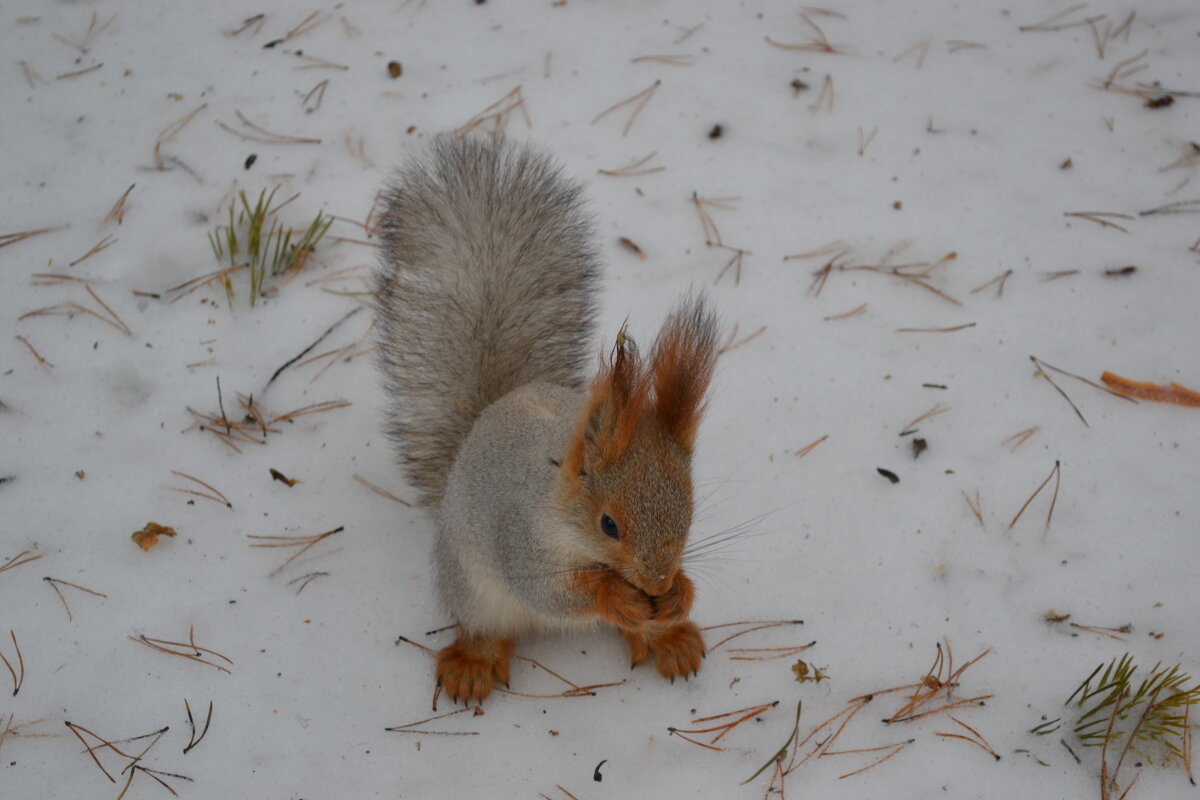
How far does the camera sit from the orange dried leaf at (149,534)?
2.14 m

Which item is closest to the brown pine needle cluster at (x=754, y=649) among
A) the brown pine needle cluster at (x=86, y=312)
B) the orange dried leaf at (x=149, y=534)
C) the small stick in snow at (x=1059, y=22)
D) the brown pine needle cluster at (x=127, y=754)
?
the brown pine needle cluster at (x=127, y=754)

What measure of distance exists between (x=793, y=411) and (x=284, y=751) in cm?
133

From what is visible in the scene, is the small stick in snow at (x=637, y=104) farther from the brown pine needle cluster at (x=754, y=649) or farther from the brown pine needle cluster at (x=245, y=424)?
the brown pine needle cluster at (x=754, y=649)

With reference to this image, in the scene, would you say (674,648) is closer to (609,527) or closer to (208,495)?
(609,527)

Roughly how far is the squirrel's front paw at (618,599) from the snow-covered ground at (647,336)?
0.32m

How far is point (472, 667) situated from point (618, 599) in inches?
16.3

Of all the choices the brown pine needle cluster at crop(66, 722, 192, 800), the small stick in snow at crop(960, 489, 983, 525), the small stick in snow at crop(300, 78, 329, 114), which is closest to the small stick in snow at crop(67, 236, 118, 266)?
the small stick in snow at crop(300, 78, 329, 114)

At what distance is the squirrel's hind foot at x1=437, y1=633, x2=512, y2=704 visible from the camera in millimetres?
1987

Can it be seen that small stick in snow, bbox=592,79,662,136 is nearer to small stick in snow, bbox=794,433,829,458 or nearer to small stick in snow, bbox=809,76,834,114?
small stick in snow, bbox=809,76,834,114

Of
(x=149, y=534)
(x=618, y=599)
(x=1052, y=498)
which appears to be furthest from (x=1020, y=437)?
(x=149, y=534)

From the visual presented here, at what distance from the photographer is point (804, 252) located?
107 inches

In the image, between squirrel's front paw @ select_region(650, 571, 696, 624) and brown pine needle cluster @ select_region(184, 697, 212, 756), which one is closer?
squirrel's front paw @ select_region(650, 571, 696, 624)

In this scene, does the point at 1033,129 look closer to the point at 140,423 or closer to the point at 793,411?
the point at 793,411

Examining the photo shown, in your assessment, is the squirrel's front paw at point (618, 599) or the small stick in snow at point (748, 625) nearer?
the squirrel's front paw at point (618, 599)
